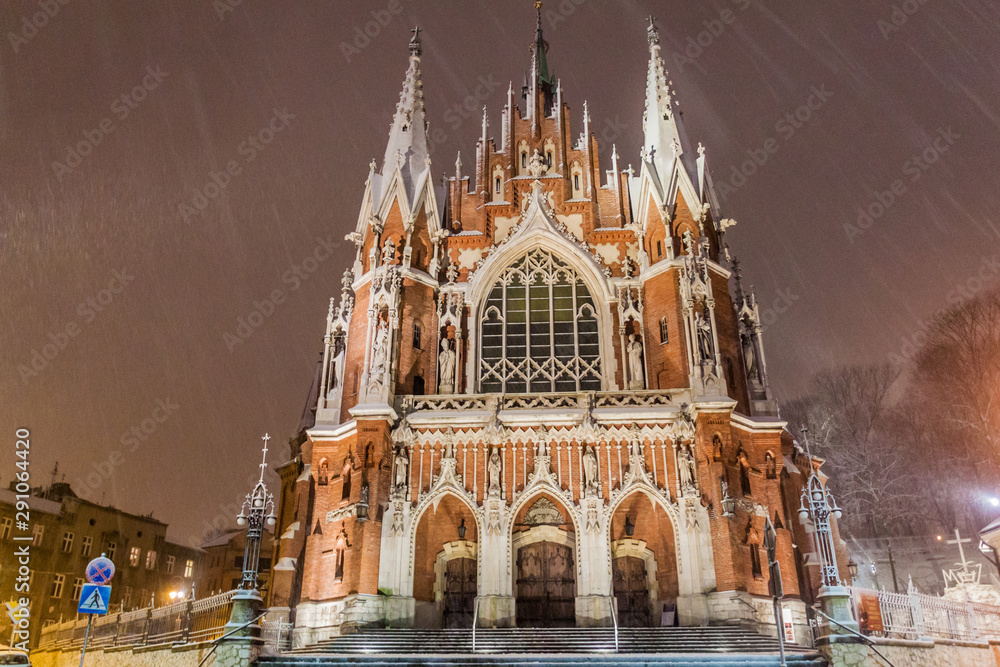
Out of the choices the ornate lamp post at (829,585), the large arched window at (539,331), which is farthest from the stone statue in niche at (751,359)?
the ornate lamp post at (829,585)

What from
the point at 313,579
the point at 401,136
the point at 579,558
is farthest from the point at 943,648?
the point at 401,136

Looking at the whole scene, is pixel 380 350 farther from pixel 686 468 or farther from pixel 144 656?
pixel 144 656

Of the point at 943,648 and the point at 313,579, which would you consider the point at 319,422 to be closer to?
the point at 313,579

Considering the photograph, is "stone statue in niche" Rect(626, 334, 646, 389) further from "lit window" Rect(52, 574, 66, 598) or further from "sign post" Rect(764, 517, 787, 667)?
"lit window" Rect(52, 574, 66, 598)

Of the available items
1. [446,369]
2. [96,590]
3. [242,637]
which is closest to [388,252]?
[446,369]

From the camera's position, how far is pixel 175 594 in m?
48.5

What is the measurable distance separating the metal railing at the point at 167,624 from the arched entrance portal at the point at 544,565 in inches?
321

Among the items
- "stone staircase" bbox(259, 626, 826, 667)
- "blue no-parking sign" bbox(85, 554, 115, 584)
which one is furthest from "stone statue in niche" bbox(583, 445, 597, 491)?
"blue no-parking sign" bbox(85, 554, 115, 584)

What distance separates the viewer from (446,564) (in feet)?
78.5

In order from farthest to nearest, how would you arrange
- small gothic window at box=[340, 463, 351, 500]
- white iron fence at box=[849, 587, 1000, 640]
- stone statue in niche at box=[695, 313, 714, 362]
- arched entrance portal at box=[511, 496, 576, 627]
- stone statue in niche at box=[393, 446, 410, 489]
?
stone statue in niche at box=[695, 313, 714, 362]
small gothic window at box=[340, 463, 351, 500]
stone statue in niche at box=[393, 446, 410, 489]
arched entrance portal at box=[511, 496, 576, 627]
white iron fence at box=[849, 587, 1000, 640]

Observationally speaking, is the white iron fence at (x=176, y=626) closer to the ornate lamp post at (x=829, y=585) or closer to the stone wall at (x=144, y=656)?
the stone wall at (x=144, y=656)

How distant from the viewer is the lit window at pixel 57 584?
4803cm

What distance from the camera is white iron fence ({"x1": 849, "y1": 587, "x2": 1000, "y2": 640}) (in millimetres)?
20422

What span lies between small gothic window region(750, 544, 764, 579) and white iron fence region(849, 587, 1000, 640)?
94.3 inches
